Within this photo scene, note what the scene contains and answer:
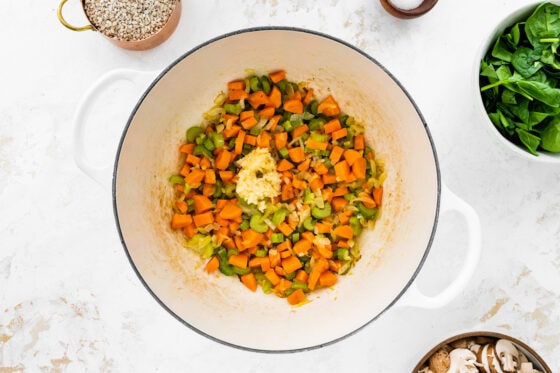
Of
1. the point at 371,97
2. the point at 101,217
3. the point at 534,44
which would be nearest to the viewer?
the point at 534,44

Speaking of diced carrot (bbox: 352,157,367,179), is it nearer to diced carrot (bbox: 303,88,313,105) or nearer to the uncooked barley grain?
diced carrot (bbox: 303,88,313,105)

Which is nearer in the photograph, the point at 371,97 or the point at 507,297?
the point at 371,97

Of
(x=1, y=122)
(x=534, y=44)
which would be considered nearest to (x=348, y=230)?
(x=534, y=44)

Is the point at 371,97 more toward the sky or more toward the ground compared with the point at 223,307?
more toward the sky

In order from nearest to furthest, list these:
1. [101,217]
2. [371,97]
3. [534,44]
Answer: [534,44] → [371,97] → [101,217]

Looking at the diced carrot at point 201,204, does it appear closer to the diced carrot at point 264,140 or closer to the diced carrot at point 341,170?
the diced carrot at point 264,140

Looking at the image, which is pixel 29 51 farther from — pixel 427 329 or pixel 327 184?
pixel 427 329

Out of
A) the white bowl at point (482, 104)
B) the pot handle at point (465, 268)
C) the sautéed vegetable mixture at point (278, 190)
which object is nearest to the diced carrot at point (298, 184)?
the sautéed vegetable mixture at point (278, 190)
